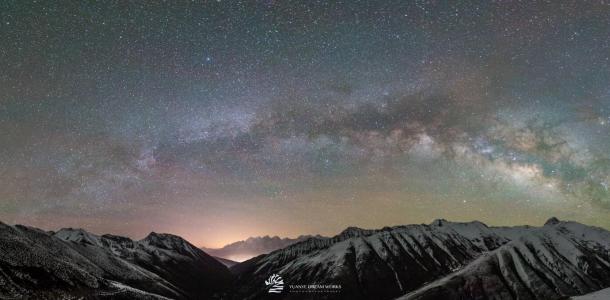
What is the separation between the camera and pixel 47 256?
194 meters

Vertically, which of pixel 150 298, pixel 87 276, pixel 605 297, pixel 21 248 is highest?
pixel 21 248

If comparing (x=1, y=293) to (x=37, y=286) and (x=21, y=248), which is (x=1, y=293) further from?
(x=21, y=248)

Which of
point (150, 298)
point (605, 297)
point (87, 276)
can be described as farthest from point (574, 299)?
point (87, 276)

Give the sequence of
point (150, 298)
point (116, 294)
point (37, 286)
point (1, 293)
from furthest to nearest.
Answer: point (150, 298) < point (116, 294) < point (37, 286) < point (1, 293)

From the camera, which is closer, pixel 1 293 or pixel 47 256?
pixel 1 293

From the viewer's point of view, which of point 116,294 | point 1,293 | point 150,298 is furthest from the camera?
point 150,298

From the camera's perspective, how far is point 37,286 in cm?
15662

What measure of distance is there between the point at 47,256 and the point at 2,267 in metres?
38.5

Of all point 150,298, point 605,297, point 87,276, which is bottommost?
point 605,297

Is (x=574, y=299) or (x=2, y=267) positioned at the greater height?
(x=2, y=267)

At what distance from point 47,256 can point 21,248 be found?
38.4 ft

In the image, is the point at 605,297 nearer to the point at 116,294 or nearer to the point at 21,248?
the point at 116,294

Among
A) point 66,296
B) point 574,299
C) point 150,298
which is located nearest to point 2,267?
point 66,296

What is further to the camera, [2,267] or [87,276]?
[87,276]
